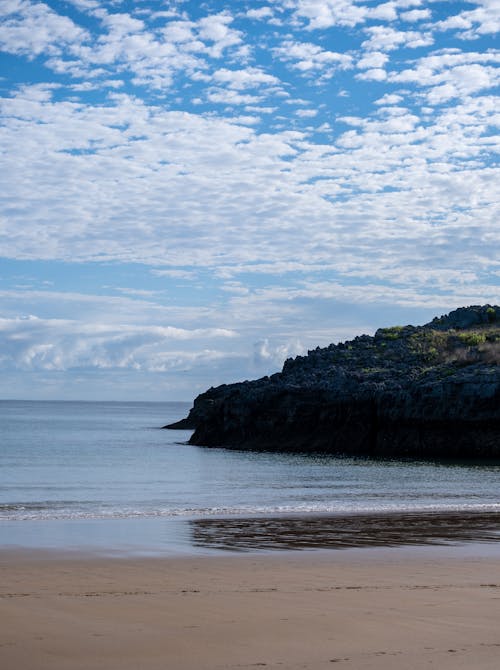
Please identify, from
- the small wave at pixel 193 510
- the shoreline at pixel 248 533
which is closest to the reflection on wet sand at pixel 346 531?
the shoreline at pixel 248 533

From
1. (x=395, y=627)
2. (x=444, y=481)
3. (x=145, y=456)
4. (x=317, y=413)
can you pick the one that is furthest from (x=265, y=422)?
(x=395, y=627)

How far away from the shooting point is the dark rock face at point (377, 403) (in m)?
51.2

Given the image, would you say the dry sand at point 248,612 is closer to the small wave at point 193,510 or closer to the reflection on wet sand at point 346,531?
the reflection on wet sand at point 346,531

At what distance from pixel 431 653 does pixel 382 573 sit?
5.95 m

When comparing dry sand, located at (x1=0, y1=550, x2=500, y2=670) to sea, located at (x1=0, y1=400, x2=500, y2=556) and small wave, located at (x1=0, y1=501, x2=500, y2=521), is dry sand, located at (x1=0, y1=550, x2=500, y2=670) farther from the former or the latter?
small wave, located at (x1=0, y1=501, x2=500, y2=521)

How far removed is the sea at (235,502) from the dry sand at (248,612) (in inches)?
104

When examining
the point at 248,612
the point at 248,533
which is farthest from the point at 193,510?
the point at 248,612

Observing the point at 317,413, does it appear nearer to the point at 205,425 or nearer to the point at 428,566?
the point at 205,425

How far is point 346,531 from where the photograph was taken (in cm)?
2031

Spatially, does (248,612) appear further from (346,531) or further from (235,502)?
(235,502)

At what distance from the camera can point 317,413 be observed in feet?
187

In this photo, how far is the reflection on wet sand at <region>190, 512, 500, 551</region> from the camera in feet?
59.2

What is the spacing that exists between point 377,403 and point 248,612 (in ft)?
149

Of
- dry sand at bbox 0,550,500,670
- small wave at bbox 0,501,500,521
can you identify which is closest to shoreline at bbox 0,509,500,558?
small wave at bbox 0,501,500,521
